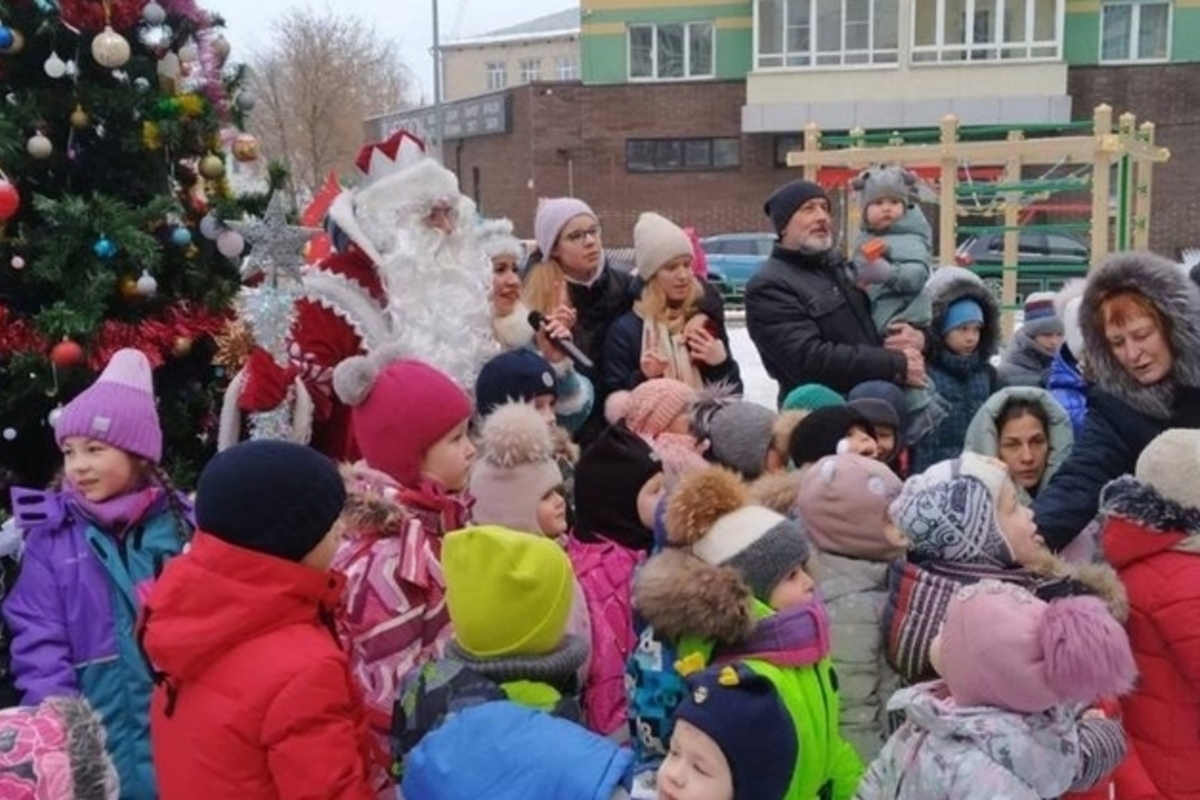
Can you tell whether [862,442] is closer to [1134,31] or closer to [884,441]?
[884,441]

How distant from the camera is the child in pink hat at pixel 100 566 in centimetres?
332

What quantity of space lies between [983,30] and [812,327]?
2842 cm

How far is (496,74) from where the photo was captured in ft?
211

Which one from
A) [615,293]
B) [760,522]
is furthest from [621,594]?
[615,293]

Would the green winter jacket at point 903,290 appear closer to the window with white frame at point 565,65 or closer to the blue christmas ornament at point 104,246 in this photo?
the blue christmas ornament at point 104,246

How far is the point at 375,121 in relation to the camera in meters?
40.6

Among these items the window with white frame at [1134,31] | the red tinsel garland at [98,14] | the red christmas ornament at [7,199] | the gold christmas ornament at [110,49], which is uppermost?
the window with white frame at [1134,31]

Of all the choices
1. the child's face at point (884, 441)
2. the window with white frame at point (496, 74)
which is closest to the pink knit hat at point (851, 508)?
the child's face at point (884, 441)

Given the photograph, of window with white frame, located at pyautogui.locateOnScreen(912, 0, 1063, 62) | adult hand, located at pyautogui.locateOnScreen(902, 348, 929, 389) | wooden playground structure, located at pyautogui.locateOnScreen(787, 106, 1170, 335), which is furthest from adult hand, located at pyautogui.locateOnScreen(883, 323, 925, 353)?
window with white frame, located at pyautogui.locateOnScreen(912, 0, 1063, 62)

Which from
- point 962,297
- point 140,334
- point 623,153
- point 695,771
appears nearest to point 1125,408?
point 962,297

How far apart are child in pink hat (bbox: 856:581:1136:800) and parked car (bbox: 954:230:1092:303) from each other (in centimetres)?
975

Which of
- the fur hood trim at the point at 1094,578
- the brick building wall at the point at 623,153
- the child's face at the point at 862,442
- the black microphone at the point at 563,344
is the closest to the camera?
the fur hood trim at the point at 1094,578

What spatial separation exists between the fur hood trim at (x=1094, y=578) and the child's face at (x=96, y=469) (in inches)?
95.2

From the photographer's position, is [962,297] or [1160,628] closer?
[1160,628]
